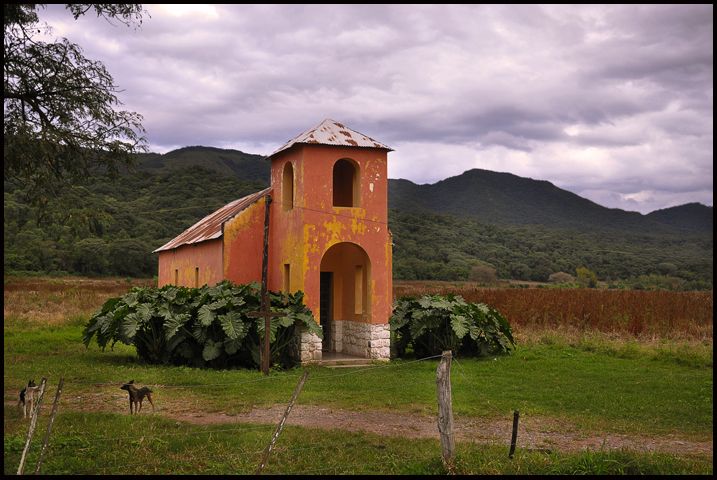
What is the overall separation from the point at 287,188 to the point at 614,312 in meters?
13.3

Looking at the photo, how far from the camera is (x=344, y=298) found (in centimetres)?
2252

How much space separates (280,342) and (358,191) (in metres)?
4.89

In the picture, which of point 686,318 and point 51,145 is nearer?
point 51,145

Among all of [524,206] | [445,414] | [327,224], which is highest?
→ [524,206]

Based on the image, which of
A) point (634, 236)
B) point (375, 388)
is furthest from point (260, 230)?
point (634, 236)

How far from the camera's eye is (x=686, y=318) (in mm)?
26312

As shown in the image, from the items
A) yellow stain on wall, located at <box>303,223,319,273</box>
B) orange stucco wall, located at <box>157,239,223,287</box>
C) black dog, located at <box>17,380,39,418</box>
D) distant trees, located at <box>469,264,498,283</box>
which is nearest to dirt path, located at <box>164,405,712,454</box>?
black dog, located at <box>17,380,39,418</box>

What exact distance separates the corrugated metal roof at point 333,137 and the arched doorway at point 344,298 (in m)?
3.02

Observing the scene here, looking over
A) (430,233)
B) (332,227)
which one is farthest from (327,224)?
(430,233)

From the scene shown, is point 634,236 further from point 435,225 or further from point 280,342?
point 280,342

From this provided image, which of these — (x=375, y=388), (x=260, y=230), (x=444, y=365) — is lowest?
(x=375, y=388)

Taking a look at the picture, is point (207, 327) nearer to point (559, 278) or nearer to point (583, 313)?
point (583, 313)


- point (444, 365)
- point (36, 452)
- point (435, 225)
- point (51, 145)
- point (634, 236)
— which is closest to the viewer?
point (444, 365)

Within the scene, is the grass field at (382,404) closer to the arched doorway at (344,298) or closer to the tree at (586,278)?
the arched doorway at (344,298)
